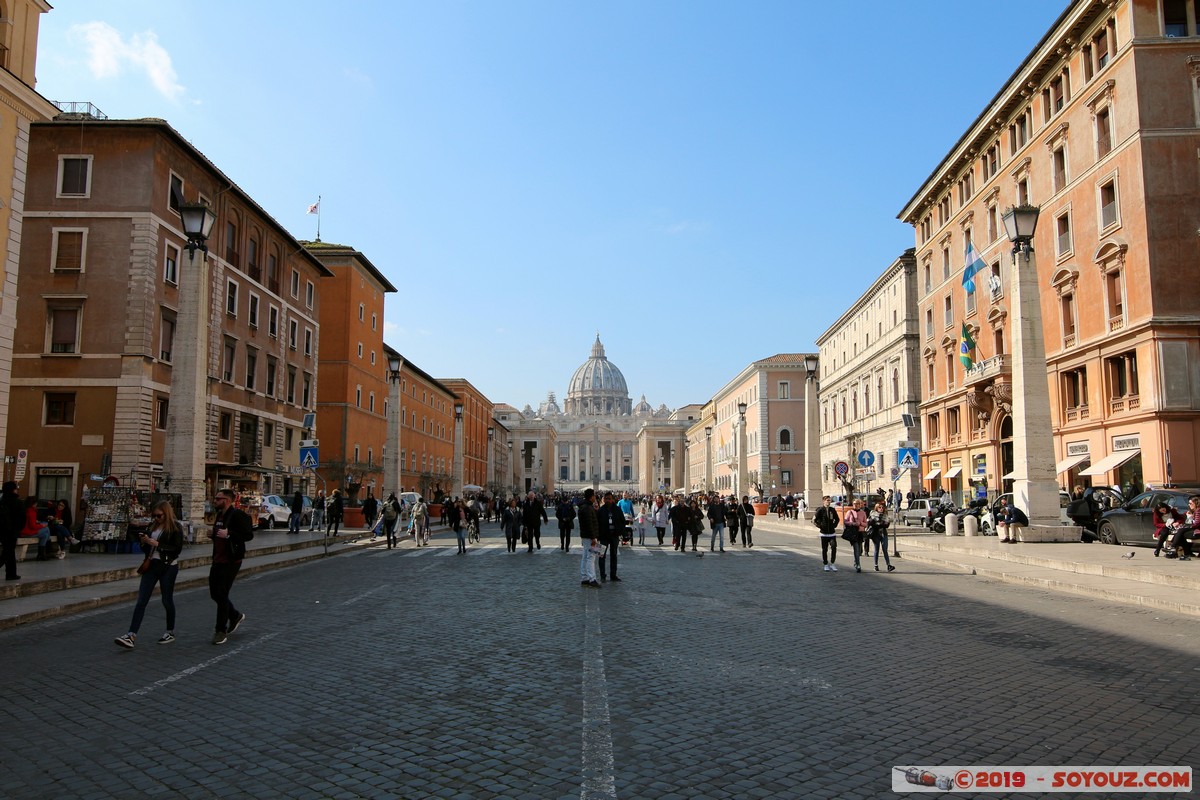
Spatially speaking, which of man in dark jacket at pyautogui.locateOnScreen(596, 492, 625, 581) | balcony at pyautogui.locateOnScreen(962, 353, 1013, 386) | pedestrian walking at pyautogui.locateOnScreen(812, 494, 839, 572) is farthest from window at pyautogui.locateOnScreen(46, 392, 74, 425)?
balcony at pyautogui.locateOnScreen(962, 353, 1013, 386)

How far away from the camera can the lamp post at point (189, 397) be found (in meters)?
21.2

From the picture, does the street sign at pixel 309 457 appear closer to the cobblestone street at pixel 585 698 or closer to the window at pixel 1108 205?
the cobblestone street at pixel 585 698

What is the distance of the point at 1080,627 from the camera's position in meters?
10.4

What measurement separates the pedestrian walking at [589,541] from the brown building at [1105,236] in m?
18.5

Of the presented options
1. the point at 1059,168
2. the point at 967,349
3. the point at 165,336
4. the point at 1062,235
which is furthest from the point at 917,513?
the point at 165,336

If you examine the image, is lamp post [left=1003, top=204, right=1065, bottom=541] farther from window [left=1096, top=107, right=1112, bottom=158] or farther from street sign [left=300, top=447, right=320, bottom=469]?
street sign [left=300, top=447, right=320, bottom=469]

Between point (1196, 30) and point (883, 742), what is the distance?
3257 cm

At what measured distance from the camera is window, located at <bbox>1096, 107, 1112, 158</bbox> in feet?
100

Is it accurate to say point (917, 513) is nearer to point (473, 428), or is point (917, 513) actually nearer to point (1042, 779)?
point (1042, 779)

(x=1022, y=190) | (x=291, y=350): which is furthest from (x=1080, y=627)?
(x=291, y=350)

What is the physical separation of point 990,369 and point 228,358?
33065 millimetres

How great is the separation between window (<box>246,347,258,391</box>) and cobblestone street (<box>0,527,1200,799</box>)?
27.6 meters

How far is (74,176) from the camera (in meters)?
30.5

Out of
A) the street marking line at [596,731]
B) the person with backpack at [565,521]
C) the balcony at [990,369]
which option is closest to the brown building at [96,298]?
the person with backpack at [565,521]
